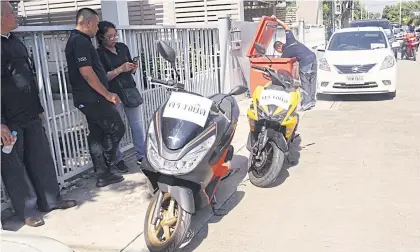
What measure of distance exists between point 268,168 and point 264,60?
4.39 metres

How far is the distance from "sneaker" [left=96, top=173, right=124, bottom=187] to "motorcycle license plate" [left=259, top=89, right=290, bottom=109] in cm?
187

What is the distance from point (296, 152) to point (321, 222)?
2197 mm

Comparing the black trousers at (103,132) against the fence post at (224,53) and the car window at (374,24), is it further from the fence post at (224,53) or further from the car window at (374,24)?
the car window at (374,24)

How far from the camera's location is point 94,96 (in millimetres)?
4500

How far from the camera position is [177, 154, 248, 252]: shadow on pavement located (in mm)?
3729

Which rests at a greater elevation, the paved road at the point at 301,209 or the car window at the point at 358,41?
the car window at the point at 358,41

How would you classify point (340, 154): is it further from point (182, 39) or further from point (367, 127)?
point (182, 39)

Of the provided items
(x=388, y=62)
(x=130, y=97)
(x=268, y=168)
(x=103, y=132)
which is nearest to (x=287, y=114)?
(x=268, y=168)

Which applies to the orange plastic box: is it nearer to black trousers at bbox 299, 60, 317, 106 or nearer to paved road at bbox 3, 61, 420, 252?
black trousers at bbox 299, 60, 317, 106

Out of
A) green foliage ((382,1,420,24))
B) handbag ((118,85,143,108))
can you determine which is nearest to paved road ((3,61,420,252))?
handbag ((118,85,143,108))

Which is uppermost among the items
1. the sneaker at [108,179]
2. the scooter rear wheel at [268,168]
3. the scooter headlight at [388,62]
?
the scooter headlight at [388,62]

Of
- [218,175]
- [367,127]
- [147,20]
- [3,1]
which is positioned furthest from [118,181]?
[147,20]

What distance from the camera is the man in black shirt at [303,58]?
8.47 m

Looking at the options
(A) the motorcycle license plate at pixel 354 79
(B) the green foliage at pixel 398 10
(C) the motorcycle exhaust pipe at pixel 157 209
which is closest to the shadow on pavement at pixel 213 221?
(C) the motorcycle exhaust pipe at pixel 157 209
